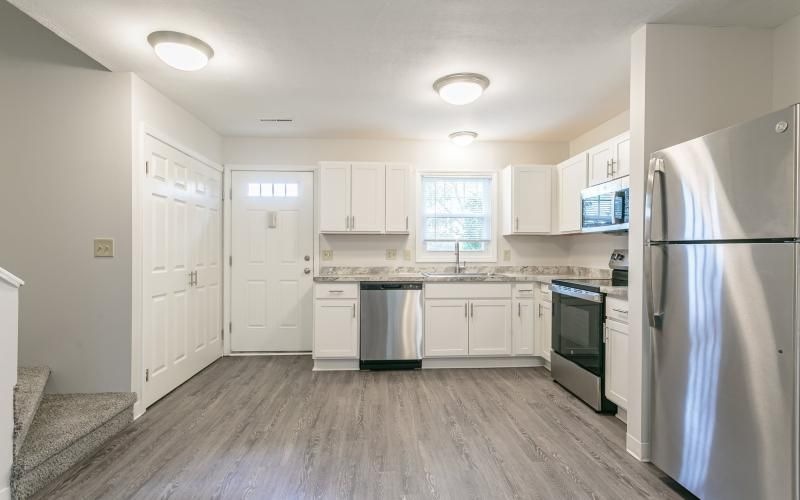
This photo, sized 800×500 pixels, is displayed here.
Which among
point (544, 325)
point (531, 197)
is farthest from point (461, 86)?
point (544, 325)

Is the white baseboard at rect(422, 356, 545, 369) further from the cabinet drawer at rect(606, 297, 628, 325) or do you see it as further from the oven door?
the cabinet drawer at rect(606, 297, 628, 325)

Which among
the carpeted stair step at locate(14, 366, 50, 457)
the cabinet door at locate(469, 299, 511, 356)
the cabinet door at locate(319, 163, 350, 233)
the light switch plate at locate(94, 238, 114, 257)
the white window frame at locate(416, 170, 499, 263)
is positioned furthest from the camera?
the white window frame at locate(416, 170, 499, 263)

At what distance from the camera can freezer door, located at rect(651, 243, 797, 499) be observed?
1.41 meters

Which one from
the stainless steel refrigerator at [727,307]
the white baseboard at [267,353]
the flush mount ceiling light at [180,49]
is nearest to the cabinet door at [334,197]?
the white baseboard at [267,353]

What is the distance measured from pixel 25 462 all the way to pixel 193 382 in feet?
5.37

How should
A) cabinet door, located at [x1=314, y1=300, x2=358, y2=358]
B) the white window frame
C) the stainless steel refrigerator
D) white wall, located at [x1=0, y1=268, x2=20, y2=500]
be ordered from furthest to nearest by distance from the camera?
the white window frame, cabinet door, located at [x1=314, y1=300, x2=358, y2=358], white wall, located at [x1=0, y1=268, x2=20, y2=500], the stainless steel refrigerator

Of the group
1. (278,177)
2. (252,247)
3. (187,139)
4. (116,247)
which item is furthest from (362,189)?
(116,247)

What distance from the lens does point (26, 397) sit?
6.84 feet

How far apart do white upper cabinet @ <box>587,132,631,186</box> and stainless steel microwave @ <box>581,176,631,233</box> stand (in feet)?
0.23

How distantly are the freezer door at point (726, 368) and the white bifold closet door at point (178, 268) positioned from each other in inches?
129

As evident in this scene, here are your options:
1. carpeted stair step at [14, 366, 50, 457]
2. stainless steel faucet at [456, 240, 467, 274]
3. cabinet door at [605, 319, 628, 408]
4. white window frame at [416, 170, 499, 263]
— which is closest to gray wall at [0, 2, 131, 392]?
carpeted stair step at [14, 366, 50, 457]

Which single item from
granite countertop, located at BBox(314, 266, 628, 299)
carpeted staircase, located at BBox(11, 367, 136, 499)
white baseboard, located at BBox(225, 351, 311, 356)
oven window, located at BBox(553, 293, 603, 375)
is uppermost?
granite countertop, located at BBox(314, 266, 628, 299)

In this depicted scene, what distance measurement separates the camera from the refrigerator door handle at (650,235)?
196cm

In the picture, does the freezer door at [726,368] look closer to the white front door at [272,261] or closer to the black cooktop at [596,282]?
the black cooktop at [596,282]
